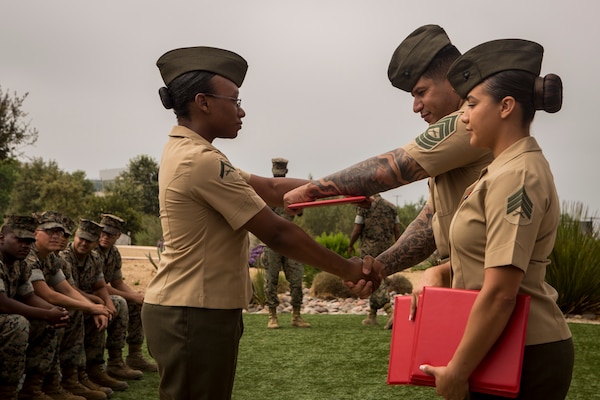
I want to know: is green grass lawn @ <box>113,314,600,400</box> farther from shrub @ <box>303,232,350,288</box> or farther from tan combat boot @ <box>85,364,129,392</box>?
shrub @ <box>303,232,350,288</box>

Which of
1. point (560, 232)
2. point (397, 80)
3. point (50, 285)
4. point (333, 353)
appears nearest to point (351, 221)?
point (560, 232)

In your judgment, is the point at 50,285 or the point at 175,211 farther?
the point at 50,285

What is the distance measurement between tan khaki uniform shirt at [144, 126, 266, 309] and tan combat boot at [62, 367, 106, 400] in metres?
4.20

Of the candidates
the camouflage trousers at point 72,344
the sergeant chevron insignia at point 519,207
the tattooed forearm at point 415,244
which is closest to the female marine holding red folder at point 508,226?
the sergeant chevron insignia at point 519,207

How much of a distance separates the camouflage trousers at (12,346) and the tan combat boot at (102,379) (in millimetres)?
1509

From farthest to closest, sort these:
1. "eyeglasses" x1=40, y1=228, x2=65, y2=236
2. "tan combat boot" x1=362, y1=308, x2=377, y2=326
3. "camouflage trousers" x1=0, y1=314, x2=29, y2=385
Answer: "tan combat boot" x1=362, y1=308, x2=377, y2=326 < "eyeglasses" x1=40, y1=228, x2=65, y2=236 < "camouflage trousers" x1=0, y1=314, x2=29, y2=385

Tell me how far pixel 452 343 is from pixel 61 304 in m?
5.10

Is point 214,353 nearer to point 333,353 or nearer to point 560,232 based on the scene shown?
point 333,353

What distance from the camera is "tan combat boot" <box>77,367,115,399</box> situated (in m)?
7.28

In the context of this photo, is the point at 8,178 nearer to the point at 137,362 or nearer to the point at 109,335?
the point at 137,362

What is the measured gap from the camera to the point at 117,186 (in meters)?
46.2

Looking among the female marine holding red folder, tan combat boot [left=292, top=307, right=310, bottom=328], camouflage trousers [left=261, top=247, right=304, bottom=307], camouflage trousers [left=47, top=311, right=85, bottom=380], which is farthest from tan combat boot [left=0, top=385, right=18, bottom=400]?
tan combat boot [left=292, top=307, right=310, bottom=328]

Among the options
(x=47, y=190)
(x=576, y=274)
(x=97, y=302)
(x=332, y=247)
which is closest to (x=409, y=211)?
(x=332, y=247)

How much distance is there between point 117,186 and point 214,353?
44211 millimetres
